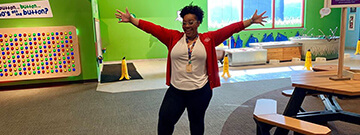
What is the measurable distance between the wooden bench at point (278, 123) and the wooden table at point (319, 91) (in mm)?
193

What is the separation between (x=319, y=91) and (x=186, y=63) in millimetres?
1152

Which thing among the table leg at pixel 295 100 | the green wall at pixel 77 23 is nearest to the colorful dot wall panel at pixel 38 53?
the green wall at pixel 77 23

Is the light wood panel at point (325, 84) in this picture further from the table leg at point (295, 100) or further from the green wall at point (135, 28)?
the green wall at point (135, 28)

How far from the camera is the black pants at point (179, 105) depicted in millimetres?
2248

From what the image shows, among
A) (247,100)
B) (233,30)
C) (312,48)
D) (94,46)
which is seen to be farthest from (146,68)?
(233,30)

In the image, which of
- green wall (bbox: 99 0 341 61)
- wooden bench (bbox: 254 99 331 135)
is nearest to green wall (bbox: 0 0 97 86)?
green wall (bbox: 99 0 341 61)

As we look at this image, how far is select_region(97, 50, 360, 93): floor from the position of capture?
564 centimetres

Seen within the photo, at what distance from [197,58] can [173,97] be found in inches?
14.2

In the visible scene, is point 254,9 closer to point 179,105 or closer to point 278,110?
point 278,110

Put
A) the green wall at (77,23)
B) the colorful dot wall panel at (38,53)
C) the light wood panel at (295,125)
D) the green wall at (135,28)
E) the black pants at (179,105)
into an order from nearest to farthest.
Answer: the light wood panel at (295,125)
the black pants at (179,105)
the colorful dot wall panel at (38,53)
the green wall at (77,23)
the green wall at (135,28)

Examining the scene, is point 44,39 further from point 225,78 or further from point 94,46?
point 225,78

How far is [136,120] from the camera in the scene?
A: 12.1ft

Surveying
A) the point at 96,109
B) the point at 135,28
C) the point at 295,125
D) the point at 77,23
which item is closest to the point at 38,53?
the point at 77,23

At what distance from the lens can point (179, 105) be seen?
227 centimetres
